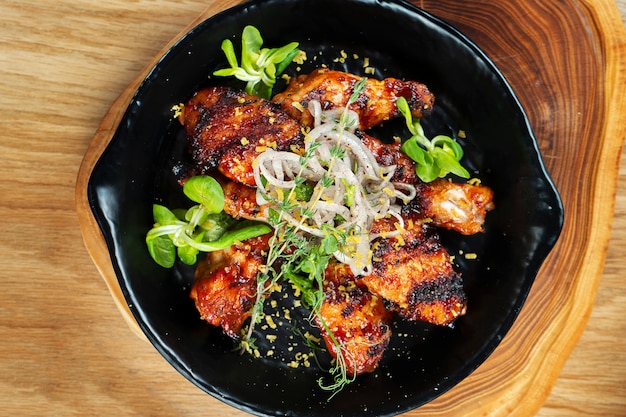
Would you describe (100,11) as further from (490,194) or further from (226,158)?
(490,194)

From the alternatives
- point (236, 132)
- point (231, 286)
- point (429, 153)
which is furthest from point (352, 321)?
point (236, 132)

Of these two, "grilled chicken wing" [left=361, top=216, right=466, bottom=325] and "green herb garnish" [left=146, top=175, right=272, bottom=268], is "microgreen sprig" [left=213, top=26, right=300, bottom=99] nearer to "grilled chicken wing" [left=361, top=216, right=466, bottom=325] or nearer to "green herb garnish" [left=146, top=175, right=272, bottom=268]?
"green herb garnish" [left=146, top=175, right=272, bottom=268]

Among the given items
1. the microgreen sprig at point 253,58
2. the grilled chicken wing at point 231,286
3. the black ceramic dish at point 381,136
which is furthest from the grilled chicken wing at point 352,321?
the microgreen sprig at point 253,58

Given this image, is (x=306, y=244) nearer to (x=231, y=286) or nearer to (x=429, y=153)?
(x=231, y=286)

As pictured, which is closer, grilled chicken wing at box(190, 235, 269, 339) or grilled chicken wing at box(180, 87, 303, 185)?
grilled chicken wing at box(180, 87, 303, 185)

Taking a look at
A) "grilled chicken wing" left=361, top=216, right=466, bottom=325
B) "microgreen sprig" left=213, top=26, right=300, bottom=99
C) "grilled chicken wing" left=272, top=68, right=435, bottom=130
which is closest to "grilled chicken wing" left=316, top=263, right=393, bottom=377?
"grilled chicken wing" left=361, top=216, right=466, bottom=325

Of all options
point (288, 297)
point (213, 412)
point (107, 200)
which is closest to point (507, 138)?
point (288, 297)

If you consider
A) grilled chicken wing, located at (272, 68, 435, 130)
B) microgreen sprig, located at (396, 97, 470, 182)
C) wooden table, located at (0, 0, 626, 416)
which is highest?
grilled chicken wing, located at (272, 68, 435, 130)
